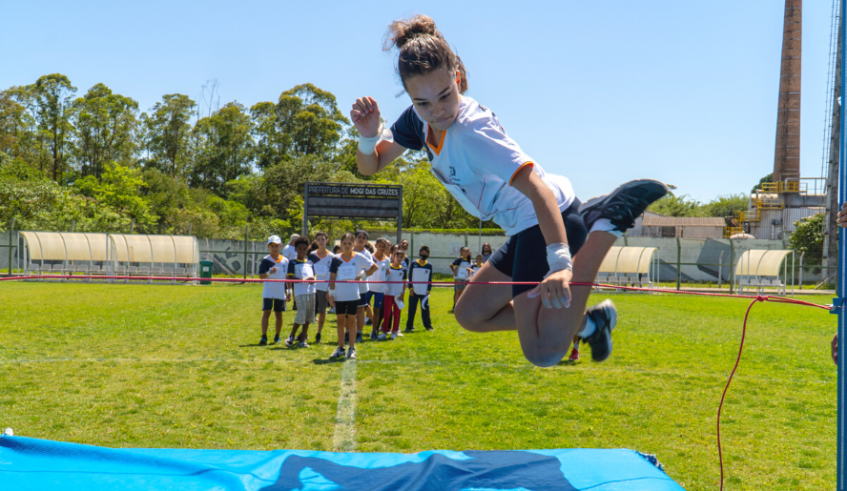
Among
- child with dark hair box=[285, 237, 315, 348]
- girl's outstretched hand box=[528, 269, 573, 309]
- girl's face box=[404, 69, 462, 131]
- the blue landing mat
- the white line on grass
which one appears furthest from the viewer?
child with dark hair box=[285, 237, 315, 348]

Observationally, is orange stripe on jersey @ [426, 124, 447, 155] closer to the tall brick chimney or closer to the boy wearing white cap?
the boy wearing white cap

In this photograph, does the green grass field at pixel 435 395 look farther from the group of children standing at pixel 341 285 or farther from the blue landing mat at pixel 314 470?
the blue landing mat at pixel 314 470

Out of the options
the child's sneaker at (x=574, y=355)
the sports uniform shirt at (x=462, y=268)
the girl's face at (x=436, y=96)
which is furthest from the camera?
the sports uniform shirt at (x=462, y=268)

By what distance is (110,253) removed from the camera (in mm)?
21266

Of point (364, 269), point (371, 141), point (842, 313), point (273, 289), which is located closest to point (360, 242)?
point (364, 269)

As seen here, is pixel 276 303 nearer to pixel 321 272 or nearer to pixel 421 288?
pixel 321 272

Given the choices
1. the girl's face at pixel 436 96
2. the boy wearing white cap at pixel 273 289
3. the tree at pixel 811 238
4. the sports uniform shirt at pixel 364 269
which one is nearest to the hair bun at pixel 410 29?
the girl's face at pixel 436 96

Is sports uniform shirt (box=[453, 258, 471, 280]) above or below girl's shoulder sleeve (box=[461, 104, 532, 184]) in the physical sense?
below

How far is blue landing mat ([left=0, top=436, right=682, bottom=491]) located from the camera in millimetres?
2902

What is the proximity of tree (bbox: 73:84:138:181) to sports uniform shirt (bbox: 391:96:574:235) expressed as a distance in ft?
173

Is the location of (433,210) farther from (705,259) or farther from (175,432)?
(175,432)

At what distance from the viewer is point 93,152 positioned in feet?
164

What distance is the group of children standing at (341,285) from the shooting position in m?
7.65

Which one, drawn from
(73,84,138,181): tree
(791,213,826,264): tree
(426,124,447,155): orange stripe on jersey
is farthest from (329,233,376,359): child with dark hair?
(73,84,138,181): tree
